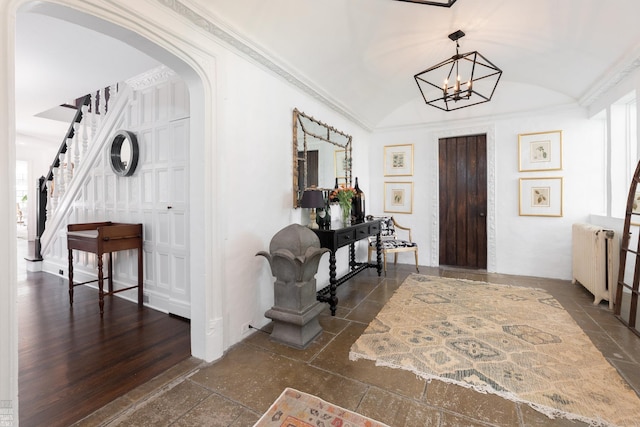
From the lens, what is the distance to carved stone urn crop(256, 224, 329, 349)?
2.50m

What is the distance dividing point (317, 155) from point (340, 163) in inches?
31.2

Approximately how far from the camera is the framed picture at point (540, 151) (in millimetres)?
4473

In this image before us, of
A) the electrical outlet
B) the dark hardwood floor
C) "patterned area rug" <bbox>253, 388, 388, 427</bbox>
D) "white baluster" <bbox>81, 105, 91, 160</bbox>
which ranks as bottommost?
"patterned area rug" <bbox>253, 388, 388, 427</bbox>

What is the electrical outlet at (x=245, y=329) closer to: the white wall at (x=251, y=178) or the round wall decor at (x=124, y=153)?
the white wall at (x=251, y=178)

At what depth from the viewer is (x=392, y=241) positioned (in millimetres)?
5051

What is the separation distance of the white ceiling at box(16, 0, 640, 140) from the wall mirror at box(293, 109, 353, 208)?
453 millimetres

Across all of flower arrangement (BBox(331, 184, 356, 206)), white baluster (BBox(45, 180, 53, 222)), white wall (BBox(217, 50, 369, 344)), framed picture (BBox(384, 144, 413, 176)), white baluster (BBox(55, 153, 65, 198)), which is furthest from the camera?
framed picture (BBox(384, 144, 413, 176))

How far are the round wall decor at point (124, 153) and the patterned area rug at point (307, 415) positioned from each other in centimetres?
314

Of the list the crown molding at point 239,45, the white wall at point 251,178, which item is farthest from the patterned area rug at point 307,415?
the crown molding at point 239,45

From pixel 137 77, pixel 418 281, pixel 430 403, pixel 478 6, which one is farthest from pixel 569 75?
pixel 137 77

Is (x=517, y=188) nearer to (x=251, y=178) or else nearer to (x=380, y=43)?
(x=380, y=43)

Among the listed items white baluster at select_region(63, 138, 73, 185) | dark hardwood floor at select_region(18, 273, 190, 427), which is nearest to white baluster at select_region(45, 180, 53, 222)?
white baluster at select_region(63, 138, 73, 185)

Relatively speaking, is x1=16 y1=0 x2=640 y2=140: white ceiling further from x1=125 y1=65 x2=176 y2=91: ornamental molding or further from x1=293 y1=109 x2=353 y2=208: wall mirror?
x1=293 y1=109 x2=353 y2=208: wall mirror

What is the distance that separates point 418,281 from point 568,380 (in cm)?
237
